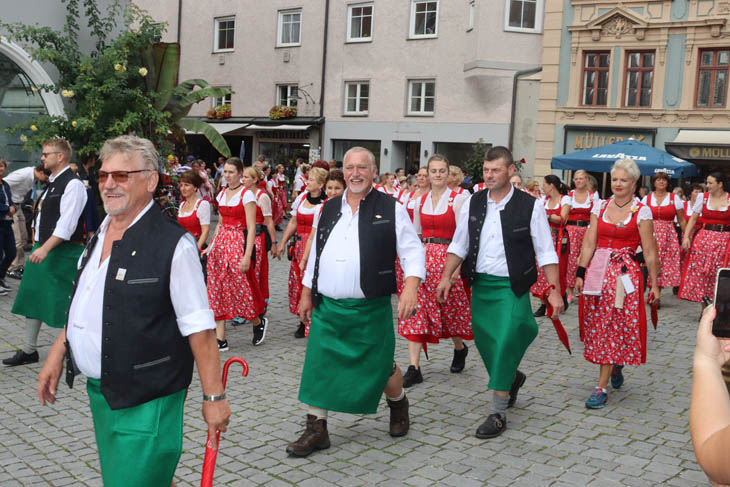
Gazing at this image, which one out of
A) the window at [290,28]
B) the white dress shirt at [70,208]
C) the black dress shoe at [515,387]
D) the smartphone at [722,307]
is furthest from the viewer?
the window at [290,28]

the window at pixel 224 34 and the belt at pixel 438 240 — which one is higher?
the window at pixel 224 34

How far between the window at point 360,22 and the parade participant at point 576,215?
20.3 m

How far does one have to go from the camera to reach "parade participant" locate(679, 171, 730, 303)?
427 inches

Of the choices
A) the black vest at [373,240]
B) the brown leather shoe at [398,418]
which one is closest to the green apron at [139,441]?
the black vest at [373,240]

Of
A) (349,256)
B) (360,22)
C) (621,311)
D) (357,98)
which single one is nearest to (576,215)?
(621,311)

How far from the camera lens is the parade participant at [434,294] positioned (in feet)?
23.3

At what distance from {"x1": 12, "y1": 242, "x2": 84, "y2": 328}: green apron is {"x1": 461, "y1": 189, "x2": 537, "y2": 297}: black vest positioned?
3574mm

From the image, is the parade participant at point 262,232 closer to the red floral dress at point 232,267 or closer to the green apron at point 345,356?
the red floral dress at point 232,267

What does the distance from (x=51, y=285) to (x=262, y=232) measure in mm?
2741

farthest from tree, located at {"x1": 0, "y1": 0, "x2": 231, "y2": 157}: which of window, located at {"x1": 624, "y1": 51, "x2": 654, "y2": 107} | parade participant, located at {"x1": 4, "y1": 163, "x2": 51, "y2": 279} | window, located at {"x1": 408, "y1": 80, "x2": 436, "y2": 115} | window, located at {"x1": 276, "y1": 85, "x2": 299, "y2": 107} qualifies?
window, located at {"x1": 276, "y1": 85, "x2": 299, "y2": 107}

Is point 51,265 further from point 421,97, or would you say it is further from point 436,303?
point 421,97

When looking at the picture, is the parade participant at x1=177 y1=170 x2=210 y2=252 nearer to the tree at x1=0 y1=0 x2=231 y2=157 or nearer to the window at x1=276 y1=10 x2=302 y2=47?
the tree at x1=0 y1=0 x2=231 y2=157

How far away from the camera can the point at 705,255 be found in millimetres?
11055

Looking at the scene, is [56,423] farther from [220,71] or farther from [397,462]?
[220,71]
